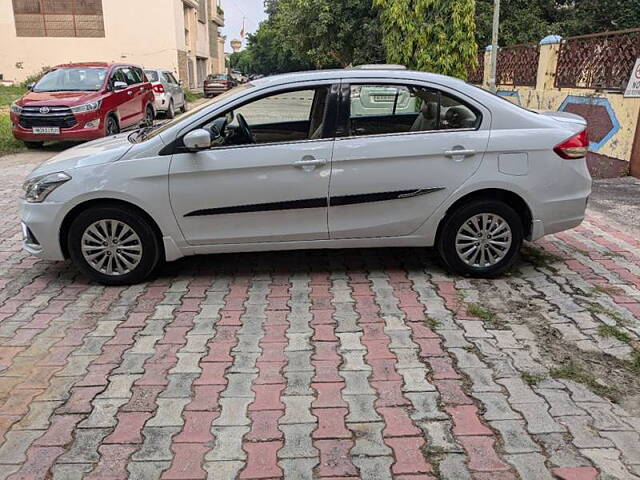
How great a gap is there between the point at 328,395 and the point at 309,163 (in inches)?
77.1

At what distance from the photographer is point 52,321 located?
4.14m

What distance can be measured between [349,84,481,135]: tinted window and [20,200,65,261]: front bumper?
2.46 m

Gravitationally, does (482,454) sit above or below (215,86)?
below

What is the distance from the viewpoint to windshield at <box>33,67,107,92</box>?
41.4 feet

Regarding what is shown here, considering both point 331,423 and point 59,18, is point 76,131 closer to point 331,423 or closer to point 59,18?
point 331,423

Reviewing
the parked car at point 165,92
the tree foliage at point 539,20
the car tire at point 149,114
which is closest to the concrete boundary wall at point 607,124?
the car tire at point 149,114

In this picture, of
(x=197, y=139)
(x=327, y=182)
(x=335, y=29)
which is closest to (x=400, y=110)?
(x=327, y=182)

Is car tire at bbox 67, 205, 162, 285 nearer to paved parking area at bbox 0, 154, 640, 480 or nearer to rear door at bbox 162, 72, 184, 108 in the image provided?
paved parking area at bbox 0, 154, 640, 480

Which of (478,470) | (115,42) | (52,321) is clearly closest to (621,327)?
(478,470)

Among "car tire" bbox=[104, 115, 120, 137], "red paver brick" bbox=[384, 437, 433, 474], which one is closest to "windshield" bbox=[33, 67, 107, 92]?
"car tire" bbox=[104, 115, 120, 137]

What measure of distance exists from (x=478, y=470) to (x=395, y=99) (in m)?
3.13

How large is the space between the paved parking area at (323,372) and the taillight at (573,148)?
1006 mm

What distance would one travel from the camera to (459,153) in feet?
15.0

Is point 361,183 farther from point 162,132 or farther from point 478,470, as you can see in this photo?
point 478,470
